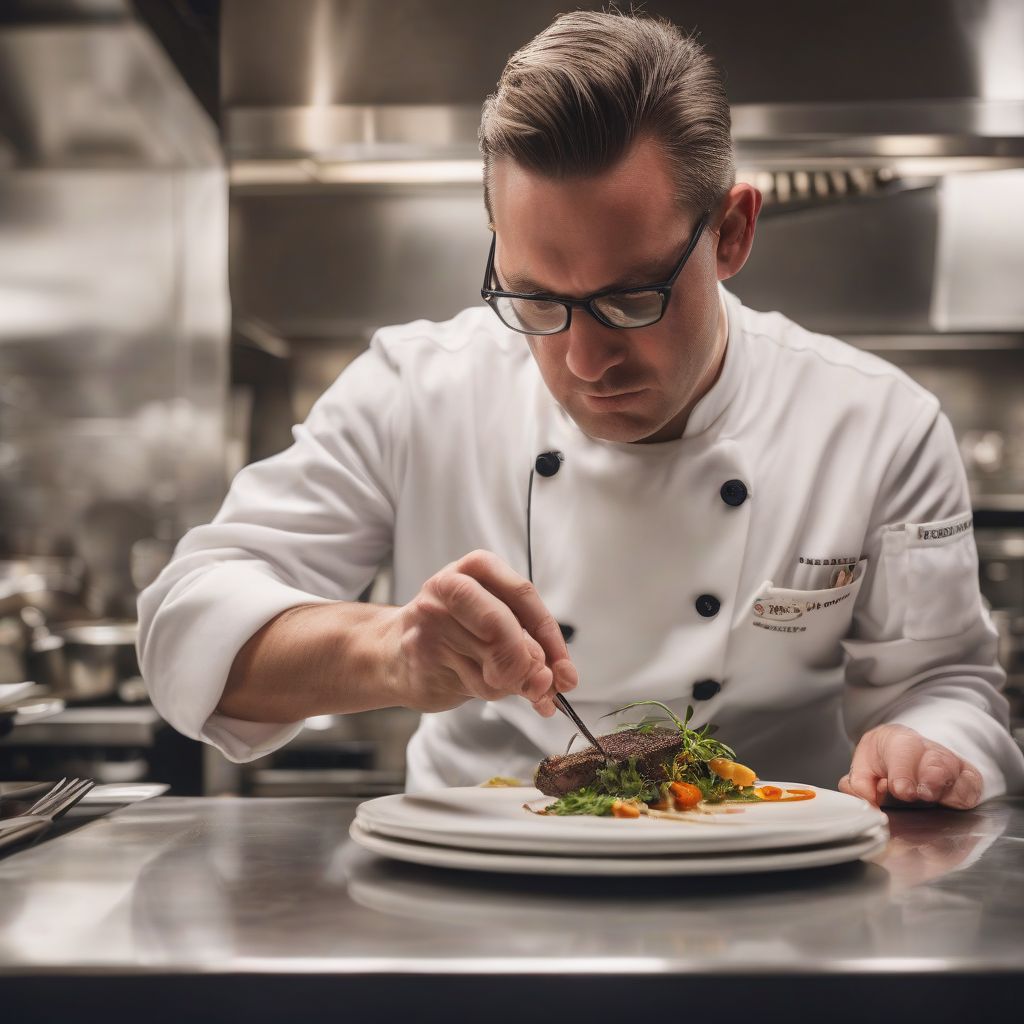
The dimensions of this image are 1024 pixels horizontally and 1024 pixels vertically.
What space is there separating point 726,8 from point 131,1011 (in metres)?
2.21

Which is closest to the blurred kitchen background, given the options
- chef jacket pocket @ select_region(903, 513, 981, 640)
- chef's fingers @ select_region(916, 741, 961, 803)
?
chef jacket pocket @ select_region(903, 513, 981, 640)

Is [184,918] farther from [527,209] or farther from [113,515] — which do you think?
[113,515]

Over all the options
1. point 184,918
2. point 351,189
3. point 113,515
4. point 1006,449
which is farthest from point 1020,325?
point 184,918

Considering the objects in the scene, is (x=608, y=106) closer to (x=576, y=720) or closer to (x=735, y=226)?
(x=735, y=226)

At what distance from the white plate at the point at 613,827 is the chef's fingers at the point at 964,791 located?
0.25 m

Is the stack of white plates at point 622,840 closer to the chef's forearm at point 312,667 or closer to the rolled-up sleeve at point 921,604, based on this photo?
the chef's forearm at point 312,667

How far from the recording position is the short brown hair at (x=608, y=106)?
1188mm

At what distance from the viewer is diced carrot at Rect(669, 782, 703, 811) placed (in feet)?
3.23

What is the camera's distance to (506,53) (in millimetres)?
2293

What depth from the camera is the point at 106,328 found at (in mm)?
3445

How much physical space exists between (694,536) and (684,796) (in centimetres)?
56

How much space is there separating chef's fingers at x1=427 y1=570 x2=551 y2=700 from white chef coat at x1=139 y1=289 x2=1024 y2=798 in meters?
0.53

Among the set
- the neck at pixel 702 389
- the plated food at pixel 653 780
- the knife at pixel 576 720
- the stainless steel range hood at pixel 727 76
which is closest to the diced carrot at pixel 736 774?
the plated food at pixel 653 780

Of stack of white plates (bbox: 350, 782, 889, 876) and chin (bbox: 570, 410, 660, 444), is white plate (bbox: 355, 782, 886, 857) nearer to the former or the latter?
stack of white plates (bbox: 350, 782, 889, 876)
